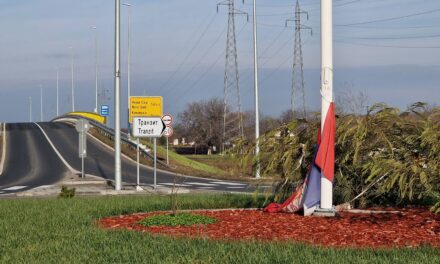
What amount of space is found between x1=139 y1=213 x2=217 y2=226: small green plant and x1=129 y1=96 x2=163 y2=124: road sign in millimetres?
22888

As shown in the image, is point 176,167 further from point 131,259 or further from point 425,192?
point 131,259

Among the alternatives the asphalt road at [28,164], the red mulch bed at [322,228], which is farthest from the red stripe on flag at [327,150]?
the asphalt road at [28,164]

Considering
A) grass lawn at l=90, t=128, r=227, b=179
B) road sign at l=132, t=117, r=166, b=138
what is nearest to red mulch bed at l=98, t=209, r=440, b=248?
road sign at l=132, t=117, r=166, b=138

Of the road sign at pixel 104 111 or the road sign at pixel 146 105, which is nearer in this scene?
the road sign at pixel 146 105

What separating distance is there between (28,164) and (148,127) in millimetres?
21089

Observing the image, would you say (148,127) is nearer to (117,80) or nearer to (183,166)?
(117,80)

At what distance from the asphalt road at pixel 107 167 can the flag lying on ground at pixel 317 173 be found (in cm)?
1531

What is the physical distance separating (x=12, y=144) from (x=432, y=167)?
5248 centimetres

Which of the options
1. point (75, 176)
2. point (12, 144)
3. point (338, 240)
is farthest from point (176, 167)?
point (338, 240)

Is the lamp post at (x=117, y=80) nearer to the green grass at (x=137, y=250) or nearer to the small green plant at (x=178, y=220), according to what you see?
the green grass at (x=137, y=250)

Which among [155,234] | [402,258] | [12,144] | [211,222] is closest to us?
[402,258]

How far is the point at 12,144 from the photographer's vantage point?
192ft

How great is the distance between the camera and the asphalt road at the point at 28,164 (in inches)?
1368

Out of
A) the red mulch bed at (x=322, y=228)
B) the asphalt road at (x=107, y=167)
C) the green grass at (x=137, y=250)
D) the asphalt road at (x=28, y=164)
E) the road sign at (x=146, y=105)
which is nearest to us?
the green grass at (x=137, y=250)
